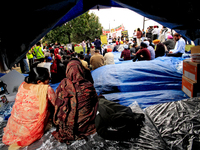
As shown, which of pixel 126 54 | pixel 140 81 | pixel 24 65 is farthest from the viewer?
pixel 24 65

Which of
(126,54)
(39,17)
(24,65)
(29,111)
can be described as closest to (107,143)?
(29,111)

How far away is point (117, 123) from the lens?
5.45ft

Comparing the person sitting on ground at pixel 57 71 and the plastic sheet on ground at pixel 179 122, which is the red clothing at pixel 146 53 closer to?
the plastic sheet on ground at pixel 179 122

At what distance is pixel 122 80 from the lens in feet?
10.6

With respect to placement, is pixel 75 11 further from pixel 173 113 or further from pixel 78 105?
pixel 173 113

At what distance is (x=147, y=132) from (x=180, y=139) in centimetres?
41

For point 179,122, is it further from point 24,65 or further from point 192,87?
point 24,65

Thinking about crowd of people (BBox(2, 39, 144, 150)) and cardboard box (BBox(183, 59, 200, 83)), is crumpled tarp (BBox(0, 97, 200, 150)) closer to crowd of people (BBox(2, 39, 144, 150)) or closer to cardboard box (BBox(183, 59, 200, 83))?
crowd of people (BBox(2, 39, 144, 150))

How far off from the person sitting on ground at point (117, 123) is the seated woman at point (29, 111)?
87 centimetres

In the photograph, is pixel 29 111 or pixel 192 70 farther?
pixel 192 70

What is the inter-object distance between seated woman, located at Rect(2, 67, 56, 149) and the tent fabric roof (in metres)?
0.57

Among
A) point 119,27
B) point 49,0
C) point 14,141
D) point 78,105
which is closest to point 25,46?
point 49,0

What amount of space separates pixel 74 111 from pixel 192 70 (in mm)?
2172

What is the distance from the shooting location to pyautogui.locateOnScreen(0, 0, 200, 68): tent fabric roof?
Answer: 1748mm
